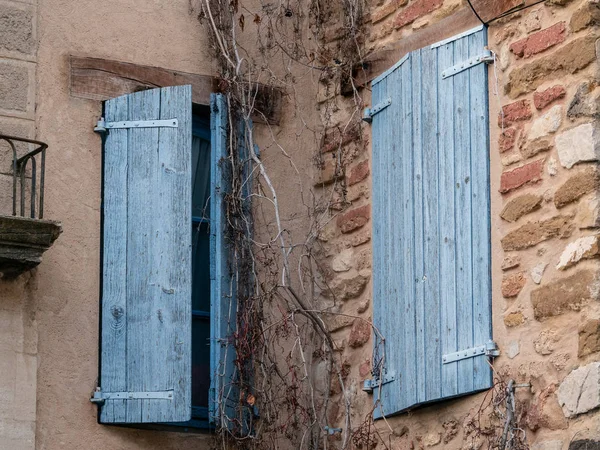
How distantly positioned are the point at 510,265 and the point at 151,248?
1772 millimetres

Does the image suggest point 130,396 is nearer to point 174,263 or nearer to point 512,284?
point 174,263

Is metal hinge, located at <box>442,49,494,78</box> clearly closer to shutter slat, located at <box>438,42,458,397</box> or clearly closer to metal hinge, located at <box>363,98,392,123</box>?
shutter slat, located at <box>438,42,458,397</box>

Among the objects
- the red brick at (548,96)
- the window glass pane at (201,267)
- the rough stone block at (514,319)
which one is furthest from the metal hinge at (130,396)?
the red brick at (548,96)

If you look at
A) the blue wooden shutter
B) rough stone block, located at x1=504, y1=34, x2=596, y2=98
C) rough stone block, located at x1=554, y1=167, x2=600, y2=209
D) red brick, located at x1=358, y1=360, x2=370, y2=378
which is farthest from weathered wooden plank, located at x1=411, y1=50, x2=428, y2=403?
rough stone block, located at x1=554, y1=167, x2=600, y2=209

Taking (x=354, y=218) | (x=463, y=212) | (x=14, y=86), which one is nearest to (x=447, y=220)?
(x=463, y=212)

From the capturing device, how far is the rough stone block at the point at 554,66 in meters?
5.88

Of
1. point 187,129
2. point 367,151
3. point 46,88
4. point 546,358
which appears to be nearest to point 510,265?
point 546,358

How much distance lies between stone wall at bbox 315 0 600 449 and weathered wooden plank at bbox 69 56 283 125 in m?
1.19

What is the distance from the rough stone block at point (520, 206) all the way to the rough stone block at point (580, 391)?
0.77 m

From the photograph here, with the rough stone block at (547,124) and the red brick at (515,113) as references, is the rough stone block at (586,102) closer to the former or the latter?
the rough stone block at (547,124)

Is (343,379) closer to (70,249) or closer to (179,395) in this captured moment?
(179,395)

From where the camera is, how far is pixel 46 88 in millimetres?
6824

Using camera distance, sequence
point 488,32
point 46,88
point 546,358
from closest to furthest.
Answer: point 546,358, point 488,32, point 46,88

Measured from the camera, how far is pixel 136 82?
7.07 m
